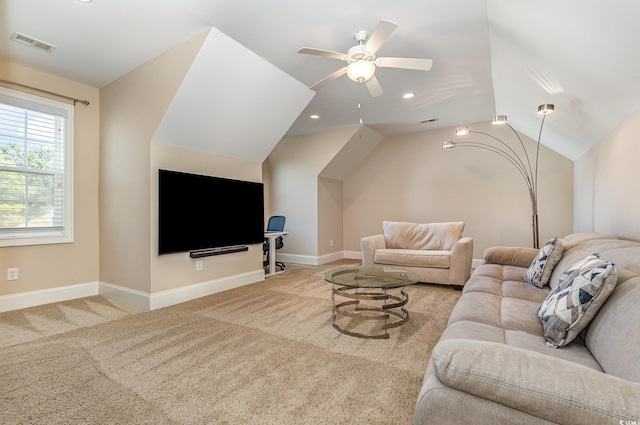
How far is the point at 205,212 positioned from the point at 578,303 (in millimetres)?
3535

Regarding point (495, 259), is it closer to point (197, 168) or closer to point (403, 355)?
point (403, 355)

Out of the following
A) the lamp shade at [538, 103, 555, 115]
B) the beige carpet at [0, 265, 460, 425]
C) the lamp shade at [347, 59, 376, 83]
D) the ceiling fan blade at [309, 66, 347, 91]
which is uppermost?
the ceiling fan blade at [309, 66, 347, 91]

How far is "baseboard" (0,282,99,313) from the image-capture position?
319 cm

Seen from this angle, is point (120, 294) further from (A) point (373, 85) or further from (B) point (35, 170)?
(A) point (373, 85)

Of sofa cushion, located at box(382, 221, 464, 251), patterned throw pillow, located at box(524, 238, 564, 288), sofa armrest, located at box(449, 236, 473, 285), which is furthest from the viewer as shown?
sofa cushion, located at box(382, 221, 464, 251)

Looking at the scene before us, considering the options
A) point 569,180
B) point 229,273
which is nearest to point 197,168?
point 229,273

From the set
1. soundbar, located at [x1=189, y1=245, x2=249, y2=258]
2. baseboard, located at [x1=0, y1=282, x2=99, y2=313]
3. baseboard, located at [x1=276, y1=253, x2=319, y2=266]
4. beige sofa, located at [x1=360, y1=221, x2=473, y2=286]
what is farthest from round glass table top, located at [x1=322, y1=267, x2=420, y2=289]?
baseboard, located at [x1=0, y1=282, x2=99, y2=313]

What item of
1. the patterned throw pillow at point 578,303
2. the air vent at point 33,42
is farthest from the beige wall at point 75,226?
the patterned throw pillow at point 578,303

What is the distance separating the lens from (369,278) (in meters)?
2.91

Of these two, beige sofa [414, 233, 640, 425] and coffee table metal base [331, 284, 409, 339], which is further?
coffee table metal base [331, 284, 409, 339]

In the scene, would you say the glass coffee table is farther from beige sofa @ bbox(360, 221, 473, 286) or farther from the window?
the window

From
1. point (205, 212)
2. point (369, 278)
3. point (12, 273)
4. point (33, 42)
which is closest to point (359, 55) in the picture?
point (369, 278)

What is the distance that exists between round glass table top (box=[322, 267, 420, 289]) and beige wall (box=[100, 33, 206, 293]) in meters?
2.05

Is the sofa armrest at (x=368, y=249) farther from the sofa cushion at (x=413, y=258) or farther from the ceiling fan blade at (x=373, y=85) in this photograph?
the ceiling fan blade at (x=373, y=85)
